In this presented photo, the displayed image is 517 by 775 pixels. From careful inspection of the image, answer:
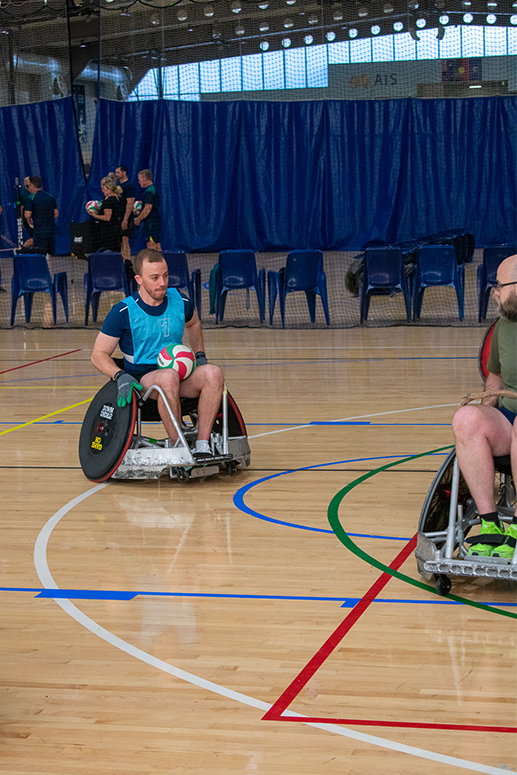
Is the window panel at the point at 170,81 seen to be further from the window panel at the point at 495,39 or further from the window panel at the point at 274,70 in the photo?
the window panel at the point at 495,39

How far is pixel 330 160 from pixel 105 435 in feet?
43.1

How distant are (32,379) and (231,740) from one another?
7.32m

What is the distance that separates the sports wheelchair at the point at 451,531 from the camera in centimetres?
337

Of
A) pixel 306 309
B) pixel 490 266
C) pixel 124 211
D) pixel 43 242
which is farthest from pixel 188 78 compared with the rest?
pixel 490 266

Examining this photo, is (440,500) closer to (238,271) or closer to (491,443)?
(491,443)

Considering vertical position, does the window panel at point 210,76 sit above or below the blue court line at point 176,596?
above

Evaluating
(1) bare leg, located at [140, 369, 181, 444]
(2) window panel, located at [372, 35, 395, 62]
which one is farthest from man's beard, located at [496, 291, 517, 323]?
(2) window panel, located at [372, 35, 395, 62]

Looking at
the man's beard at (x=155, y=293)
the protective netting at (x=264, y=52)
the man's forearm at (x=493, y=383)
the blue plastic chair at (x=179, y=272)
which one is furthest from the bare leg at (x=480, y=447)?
the protective netting at (x=264, y=52)

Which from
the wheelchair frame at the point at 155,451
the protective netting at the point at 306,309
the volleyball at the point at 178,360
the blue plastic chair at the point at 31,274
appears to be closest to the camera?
the wheelchair frame at the point at 155,451

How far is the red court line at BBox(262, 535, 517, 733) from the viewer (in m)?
2.58

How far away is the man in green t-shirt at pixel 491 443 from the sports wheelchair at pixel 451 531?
0.05m

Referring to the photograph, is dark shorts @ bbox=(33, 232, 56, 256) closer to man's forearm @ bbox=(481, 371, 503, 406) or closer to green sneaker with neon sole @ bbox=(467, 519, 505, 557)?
man's forearm @ bbox=(481, 371, 503, 406)

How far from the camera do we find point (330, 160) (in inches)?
688

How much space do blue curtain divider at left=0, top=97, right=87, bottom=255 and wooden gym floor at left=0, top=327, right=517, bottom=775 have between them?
12.9m
